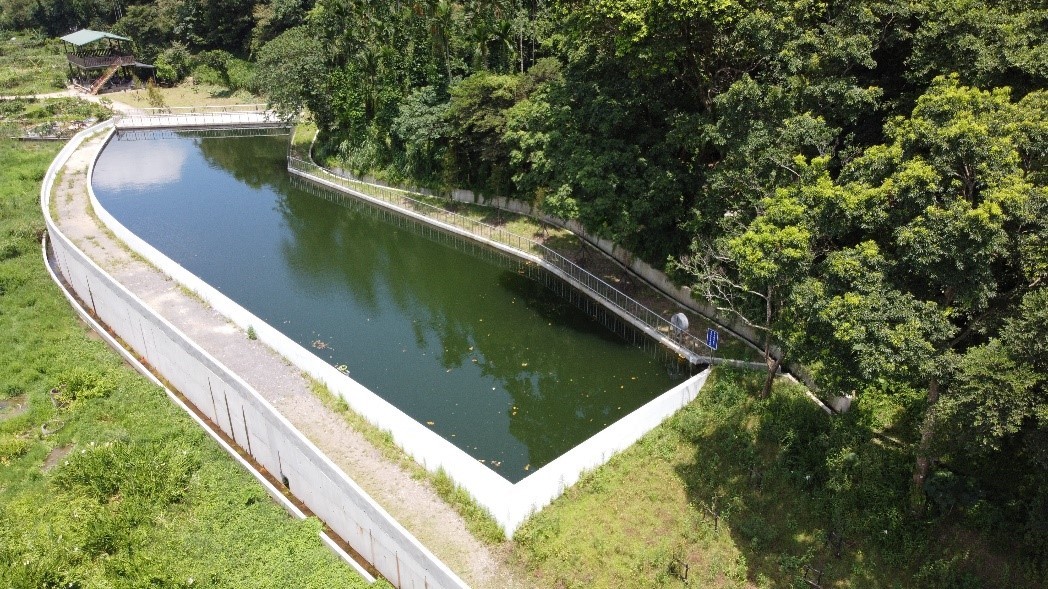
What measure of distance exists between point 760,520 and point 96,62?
7322cm

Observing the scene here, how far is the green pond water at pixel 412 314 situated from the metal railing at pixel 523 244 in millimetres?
1145

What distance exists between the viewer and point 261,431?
2052 centimetres

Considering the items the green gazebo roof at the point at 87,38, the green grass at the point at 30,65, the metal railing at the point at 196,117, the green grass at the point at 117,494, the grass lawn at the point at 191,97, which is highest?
the green gazebo roof at the point at 87,38

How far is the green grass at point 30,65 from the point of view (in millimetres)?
67875

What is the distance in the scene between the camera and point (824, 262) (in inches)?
627

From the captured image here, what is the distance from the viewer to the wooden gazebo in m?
67.0

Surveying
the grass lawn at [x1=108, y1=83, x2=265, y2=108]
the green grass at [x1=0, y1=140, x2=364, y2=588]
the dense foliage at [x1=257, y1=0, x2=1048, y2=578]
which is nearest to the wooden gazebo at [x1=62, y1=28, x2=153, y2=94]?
the grass lawn at [x1=108, y1=83, x2=265, y2=108]

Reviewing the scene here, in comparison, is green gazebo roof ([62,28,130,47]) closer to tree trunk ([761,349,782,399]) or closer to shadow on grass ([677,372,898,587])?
shadow on grass ([677,372,898,587])

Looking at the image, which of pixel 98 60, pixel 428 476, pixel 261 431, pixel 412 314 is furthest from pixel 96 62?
pixel 428 476

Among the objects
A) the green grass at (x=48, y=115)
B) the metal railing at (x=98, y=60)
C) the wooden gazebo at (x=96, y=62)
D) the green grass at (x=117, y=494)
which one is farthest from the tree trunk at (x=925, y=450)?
the metal railing at (x=98, y=60)

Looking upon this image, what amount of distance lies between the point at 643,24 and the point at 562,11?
6.78 m

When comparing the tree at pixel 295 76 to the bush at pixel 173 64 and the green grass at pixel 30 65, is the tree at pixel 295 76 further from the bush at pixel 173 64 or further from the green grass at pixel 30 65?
the green grass at pixel 30 65

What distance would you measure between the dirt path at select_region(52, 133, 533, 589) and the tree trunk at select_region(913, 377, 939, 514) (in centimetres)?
890

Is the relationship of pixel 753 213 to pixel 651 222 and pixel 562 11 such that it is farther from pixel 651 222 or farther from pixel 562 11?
pixel 562 11
